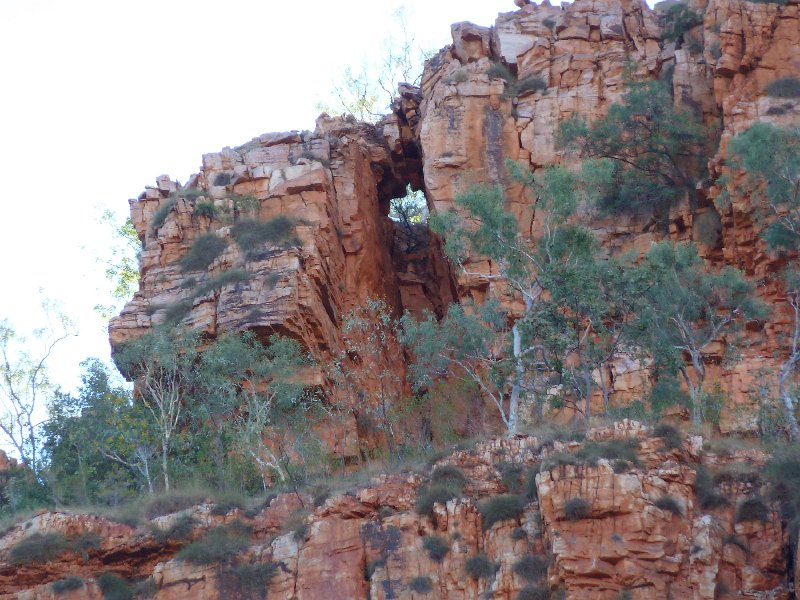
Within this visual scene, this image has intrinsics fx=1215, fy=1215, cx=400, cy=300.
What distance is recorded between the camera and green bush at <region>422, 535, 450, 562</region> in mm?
27531

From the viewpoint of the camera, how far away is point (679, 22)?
4369cm

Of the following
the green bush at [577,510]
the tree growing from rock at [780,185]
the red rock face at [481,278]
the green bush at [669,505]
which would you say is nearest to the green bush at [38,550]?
the red rock face at [481,278]

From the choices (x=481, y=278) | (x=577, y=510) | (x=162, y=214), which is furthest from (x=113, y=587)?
(x=162, y=214)

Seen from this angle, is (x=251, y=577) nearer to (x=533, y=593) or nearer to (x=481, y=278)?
(x=533, y=593)

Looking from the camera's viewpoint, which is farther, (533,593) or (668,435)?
(668,435)

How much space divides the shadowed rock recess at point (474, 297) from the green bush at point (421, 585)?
0.17 ft

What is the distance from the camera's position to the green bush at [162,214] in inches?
1716

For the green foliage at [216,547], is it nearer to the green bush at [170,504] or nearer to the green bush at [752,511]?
the green bush at [170,504]

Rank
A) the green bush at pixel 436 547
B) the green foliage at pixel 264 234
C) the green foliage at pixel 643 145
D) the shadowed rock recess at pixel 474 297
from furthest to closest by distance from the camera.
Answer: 1. the green foliage at pixel 264 234
2. the green foliage at pixel 643 145
3. the green bush at pixel 436 547
4. the shadowed rock recess at pixel 474 297

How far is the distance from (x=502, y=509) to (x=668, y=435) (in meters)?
4.11

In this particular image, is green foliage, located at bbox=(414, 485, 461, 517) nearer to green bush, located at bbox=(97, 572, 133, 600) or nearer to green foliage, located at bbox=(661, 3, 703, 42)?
green bush, located at bbox=(97, 572, 133, 600)

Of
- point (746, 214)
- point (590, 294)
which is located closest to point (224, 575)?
point (590, 294)

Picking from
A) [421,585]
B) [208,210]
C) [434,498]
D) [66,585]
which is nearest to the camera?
[421,585]

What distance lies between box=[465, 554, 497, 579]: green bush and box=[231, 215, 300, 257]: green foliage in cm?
1637
